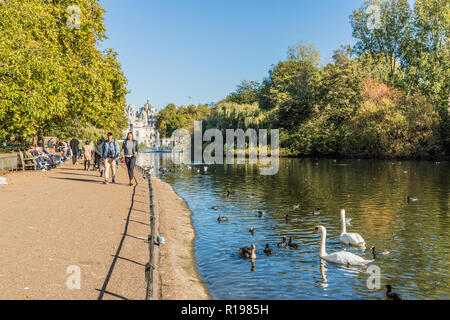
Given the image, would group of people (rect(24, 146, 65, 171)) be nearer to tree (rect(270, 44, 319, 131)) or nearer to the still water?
the still water

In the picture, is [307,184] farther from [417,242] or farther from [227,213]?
[417,242]

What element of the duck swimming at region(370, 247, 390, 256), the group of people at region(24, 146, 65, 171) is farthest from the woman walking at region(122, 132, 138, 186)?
the duck swimming at region(370, 247, 390, 256)

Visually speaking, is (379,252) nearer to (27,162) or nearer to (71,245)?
(71,245)

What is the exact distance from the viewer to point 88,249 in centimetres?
930

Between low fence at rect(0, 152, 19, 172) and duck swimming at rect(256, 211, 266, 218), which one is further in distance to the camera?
low fence at rect(0, 152, 19, 172)

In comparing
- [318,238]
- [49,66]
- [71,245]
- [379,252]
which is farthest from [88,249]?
[49,66]

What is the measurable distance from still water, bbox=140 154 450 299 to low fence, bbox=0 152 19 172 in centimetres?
1118

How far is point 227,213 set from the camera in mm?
17984

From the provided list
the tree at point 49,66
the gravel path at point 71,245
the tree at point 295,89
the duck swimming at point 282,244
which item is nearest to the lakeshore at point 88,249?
the gravel path at point 71,245

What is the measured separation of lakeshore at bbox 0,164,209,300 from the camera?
23.2 feet

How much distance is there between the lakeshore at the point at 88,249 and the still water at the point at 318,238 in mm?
919

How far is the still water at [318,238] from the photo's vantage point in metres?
9.03
